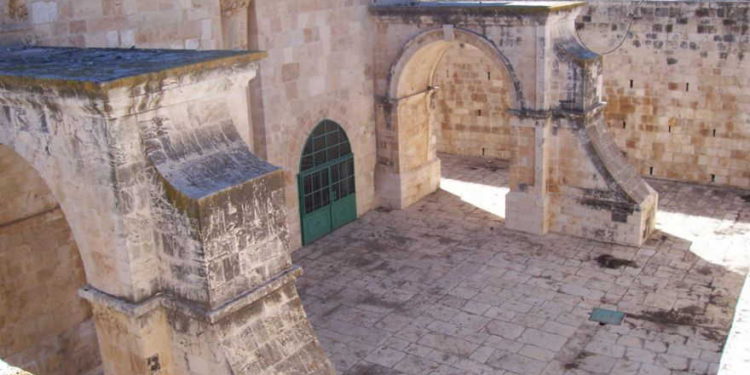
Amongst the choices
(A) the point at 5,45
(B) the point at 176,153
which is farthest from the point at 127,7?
(B) the point at 176,153

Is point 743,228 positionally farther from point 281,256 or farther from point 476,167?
point 281,256

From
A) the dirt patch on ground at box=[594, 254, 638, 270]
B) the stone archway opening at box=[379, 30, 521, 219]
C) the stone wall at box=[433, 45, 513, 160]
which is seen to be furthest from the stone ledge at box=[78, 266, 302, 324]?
the stone wall at box=[433, 45, 513, 160]

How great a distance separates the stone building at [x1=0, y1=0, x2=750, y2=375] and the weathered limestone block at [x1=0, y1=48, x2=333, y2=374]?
0.7 inches

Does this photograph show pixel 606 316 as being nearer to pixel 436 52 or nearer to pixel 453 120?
pixel 436 52

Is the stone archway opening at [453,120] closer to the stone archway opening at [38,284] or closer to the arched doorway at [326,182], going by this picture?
the arched doorway at [326,182]

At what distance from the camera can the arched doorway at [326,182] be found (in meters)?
14.1

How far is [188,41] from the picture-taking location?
11484 millimetres

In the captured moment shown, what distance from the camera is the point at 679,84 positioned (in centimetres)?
1625

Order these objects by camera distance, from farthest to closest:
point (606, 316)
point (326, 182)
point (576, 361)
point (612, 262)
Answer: point (326, 182)
point (612, 262)
point (606, 316)
point (576, 361)

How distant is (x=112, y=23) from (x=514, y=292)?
22.5 ft

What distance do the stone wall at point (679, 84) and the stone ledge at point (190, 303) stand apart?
11833mm

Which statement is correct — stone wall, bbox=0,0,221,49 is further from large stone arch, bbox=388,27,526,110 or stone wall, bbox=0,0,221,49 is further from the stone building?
large stone arch, bbox=388,27,526,110

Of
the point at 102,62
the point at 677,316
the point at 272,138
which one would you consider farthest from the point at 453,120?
the point at 102,62

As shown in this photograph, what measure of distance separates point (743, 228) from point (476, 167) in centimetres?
629
